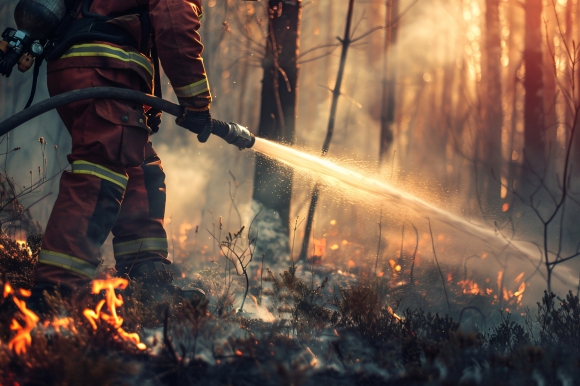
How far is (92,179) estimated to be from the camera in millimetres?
2652

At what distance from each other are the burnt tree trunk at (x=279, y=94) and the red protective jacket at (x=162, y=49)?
8.23ft

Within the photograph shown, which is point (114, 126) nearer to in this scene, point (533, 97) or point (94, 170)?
point (94, 170)

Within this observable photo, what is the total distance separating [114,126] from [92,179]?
345mm

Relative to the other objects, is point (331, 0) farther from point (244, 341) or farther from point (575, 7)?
point (244, 341)

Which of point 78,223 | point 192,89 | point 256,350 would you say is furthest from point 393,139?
point 256,350

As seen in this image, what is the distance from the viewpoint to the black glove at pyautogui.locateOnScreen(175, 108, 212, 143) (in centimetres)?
307

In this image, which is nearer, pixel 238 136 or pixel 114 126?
pixel 114 126

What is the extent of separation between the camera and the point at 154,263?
314 centimetres

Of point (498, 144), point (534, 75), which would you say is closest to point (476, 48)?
point (498, 144)

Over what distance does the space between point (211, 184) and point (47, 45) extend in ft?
Result: 26.7

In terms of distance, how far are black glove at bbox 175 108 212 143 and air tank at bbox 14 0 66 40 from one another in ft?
3.10

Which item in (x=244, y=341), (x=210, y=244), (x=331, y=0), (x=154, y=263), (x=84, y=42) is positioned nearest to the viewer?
(x=244, y=341)

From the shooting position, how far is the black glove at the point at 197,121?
3068mm

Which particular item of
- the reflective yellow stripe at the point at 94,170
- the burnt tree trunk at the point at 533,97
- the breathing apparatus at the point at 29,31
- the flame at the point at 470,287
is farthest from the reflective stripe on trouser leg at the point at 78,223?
the burnt tree trunk at the point at 533,97
